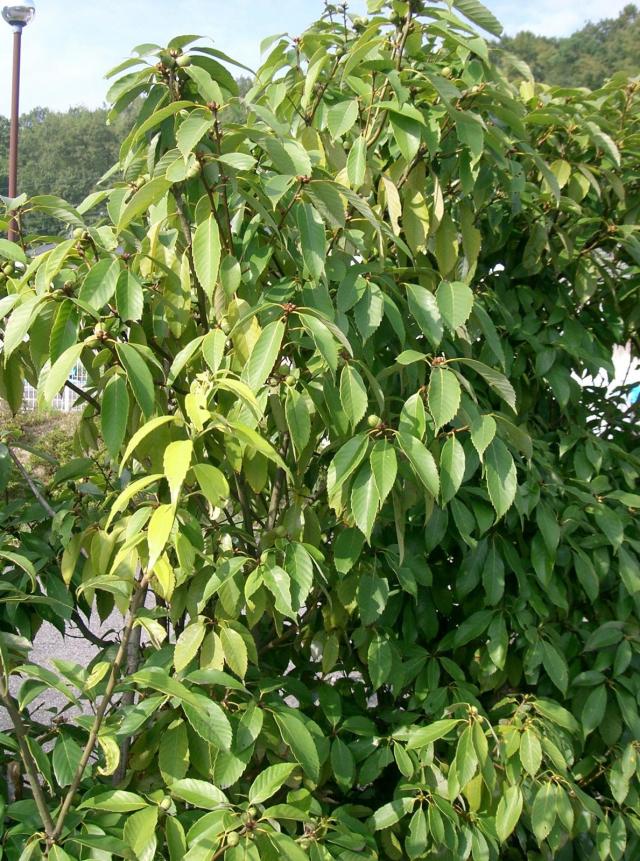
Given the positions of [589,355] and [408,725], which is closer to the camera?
[408,725]

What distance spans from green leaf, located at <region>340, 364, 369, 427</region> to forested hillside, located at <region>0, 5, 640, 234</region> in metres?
37.7

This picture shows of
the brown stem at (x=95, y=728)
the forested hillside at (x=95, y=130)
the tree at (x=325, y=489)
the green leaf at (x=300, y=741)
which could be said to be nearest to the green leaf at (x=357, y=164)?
the tree at (x=325, y=489)

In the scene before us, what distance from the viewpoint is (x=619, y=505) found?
6.00ft

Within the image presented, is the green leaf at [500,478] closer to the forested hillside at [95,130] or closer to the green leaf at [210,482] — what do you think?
the green leaf at [210,482]

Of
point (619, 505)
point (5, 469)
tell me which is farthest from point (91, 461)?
point (619, 505)

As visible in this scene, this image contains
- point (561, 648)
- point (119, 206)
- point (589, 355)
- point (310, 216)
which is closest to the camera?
point (310, 216)

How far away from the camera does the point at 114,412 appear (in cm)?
121

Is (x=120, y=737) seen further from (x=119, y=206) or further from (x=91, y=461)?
(x=119, y=206)

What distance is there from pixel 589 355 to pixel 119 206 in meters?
1.09

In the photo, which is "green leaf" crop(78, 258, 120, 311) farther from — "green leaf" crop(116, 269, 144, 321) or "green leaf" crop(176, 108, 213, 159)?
"green leaf" crop(176, 108, 213, 159)

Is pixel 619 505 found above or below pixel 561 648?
above

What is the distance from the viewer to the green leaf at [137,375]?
3.86 feet

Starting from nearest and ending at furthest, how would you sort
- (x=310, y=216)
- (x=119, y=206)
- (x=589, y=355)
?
(x=310, y=216) → (x=119, y=206) → (x=589, y=355)

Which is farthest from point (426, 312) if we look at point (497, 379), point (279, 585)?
point (279, 585)
